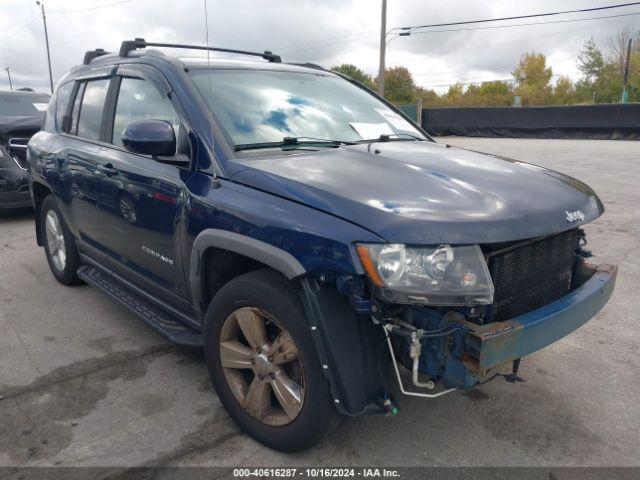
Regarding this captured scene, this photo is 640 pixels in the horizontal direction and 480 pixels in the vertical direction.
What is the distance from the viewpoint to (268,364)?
2.47m

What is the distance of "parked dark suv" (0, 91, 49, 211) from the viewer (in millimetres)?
7605

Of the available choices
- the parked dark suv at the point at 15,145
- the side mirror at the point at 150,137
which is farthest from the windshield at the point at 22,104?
the side mirror at the point at 150,137

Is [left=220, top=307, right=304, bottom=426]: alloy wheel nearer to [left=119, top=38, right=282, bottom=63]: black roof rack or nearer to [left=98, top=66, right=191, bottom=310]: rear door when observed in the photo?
[left=98, top=66, right=191, bottom=310]: rear door

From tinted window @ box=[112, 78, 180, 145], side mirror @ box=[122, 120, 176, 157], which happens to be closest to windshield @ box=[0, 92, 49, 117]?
tinted window @ box=[112, 78, 180, 145]

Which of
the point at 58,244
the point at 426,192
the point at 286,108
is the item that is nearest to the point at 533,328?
the point at 426,192

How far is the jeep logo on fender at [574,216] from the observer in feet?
7.76

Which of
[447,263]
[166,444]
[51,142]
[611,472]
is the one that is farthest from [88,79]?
[611,472]

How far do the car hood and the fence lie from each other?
918 inches

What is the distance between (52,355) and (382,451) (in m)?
2.29

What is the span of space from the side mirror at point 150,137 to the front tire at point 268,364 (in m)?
0.80

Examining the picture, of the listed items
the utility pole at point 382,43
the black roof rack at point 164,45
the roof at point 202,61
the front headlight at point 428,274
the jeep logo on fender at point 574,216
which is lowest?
the front headlight at point 428,274

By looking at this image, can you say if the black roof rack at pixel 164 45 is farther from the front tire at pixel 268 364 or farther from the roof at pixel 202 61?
the front tire at pixel 268 364

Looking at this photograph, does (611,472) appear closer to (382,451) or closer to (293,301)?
(382,451)

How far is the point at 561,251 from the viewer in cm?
262
